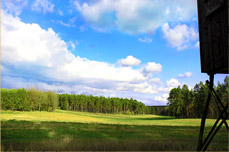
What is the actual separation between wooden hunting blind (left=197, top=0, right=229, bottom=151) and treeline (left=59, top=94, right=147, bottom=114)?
470ft

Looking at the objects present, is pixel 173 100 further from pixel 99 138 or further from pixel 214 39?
pixel 214 39

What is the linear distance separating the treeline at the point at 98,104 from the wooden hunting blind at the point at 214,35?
143 metres

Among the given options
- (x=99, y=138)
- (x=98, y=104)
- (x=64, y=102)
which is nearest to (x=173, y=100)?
(x=99, y=138)

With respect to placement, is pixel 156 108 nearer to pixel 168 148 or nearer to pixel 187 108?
pixel 187 108

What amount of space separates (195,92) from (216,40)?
293 feet

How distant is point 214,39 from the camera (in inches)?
312

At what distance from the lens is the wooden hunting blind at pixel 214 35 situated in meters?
7.33

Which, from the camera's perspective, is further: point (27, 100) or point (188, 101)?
point (27, 100)

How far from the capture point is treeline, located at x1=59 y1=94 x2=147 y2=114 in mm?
148000

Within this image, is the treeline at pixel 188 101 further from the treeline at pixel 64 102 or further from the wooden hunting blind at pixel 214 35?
the wooden hunting blind at pixel 214 35

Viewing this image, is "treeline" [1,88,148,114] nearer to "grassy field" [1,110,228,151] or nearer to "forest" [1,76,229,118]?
"forest" [1,76,229,118]

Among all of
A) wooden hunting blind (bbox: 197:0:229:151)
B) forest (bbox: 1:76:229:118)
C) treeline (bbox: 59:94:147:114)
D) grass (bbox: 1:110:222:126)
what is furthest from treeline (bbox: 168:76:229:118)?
wooden hunting blind (bbox: 197:0:229:151)

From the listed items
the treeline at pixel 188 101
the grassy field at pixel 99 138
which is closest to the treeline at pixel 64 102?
the treeline at pixel 188 101

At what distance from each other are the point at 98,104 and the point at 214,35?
144 metres
